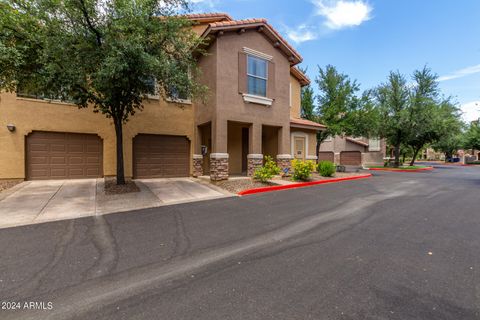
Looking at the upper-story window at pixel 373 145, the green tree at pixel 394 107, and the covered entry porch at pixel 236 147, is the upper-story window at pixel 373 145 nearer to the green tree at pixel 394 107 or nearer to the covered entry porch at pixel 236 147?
the green tree at pixel 394 107

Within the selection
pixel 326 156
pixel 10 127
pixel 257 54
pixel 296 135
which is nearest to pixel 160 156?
pixel 10 127

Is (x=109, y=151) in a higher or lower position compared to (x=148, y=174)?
higher

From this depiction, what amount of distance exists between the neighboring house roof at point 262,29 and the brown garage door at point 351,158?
20763 mm

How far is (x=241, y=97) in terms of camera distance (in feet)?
36.9

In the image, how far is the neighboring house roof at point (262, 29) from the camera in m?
10.4

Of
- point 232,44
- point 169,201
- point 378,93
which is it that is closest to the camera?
point 169,201

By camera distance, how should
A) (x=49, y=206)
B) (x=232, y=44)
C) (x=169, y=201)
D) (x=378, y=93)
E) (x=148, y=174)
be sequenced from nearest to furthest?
(x=49, y=206) → (x=169, y=201) → (x=232, y=44) → (x=148, y=174) → (x=378, y=93)

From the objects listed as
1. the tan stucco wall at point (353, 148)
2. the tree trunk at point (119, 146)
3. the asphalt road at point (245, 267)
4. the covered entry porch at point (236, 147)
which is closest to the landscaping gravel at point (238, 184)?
the covered entry porch at point (236, 147)

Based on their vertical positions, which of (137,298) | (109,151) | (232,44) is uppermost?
(232,44)

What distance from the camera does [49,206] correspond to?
6562 millimetres

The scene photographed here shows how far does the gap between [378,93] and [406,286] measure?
2451 centimetres

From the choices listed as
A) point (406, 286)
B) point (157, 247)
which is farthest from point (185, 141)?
point (406, 286)

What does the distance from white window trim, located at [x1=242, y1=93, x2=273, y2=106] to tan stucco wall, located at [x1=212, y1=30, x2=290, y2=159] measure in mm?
185

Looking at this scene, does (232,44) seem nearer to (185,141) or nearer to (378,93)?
(185,141)
